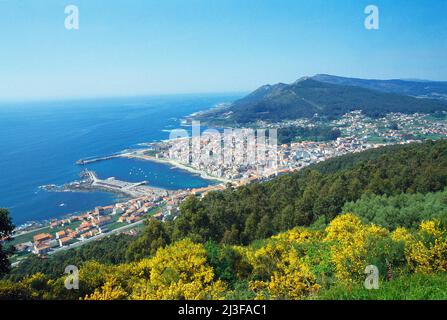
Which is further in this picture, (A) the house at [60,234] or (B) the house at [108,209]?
(B) the house at [108,209]

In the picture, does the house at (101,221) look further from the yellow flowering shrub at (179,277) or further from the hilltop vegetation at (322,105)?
the hilltop vegetation at (322,105)

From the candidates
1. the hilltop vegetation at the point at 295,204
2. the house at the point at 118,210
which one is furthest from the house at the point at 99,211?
the hilltop vegetation at the point at 295,204

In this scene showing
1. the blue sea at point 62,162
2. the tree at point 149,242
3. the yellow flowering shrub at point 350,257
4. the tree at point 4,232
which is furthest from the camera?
the blue sea at point 62,162

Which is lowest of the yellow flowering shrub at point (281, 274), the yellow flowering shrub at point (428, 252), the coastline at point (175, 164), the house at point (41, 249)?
the house at point (41, 249)

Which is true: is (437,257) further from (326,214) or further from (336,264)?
(326,214)

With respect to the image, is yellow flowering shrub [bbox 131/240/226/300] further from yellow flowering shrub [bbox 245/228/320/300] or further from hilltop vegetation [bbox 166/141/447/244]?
hilltop vegetation [bbox 166/141/447/244]
